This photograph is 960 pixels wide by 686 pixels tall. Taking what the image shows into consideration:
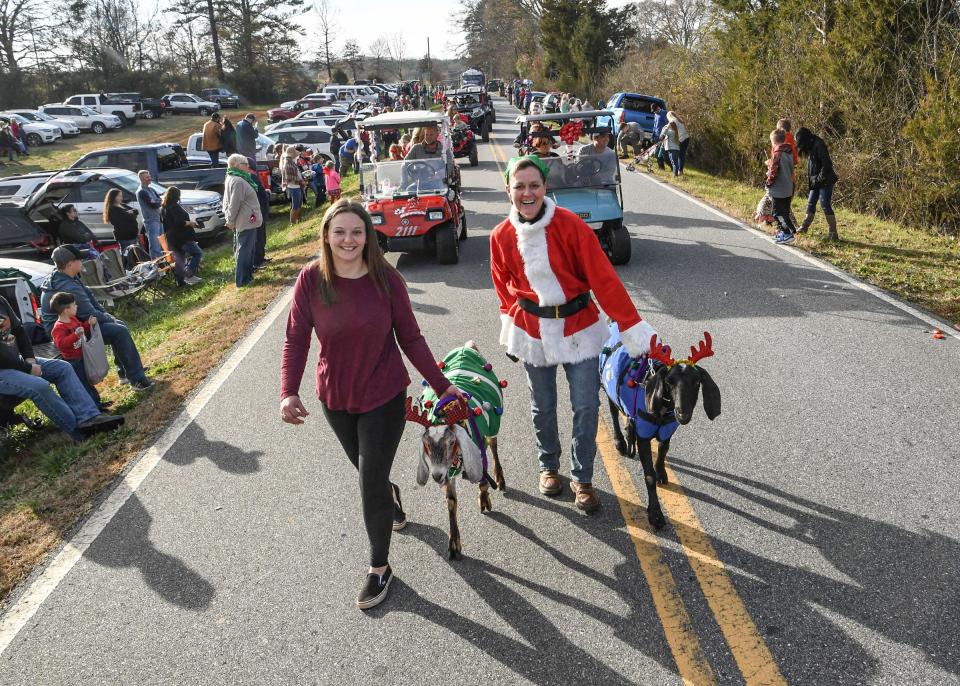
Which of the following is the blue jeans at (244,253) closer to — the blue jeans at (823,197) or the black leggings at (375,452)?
the black leggings at (375,452)

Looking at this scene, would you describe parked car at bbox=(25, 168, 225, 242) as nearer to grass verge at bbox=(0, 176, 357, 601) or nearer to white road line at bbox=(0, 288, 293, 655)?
grass verge at bbox=(0, 176, 357, 601)

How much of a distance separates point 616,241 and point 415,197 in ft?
10.4

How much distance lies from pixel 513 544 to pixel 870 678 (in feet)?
6.05

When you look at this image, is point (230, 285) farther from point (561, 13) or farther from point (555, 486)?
point (561, 13)

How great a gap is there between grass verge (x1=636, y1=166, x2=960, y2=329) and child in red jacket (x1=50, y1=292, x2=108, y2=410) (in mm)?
8464

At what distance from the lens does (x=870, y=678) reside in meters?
2.97

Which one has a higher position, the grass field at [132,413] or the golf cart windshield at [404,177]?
the golf cart windshield at [404,177]

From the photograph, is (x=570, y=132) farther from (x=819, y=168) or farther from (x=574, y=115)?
(x=819, y=168)

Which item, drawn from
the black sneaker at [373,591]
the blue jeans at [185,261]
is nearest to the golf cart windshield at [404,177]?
the blue jeans at [185,261]

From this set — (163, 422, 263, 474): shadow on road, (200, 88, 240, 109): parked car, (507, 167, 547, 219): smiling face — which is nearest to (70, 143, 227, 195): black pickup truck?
(163, 422, 263, 474): shadow on road

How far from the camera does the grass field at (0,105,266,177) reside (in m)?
30.8

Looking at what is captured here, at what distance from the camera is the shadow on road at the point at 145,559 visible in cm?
386

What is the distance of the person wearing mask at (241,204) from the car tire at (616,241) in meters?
5.09

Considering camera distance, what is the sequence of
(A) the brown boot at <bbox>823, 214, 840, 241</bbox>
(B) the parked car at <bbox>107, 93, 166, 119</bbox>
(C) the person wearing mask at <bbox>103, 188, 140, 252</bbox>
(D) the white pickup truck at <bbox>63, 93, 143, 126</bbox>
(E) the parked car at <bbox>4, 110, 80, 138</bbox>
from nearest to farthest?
1. (A) the brown boot at <bbox>823, 214, 840, 241</bbox>
2. (C) the person wearing mask at <bbox>103, 188, 140, 252</bbox>
3. (E) the parked car at <bbox>4, 110, 80, 138</bbox>
4. (D) the white pickup truck at <bbox>63, 93, 143, 126</bbox>
5. (B) the parked car at <bbox>107, 93, 166, 119</bbox>
